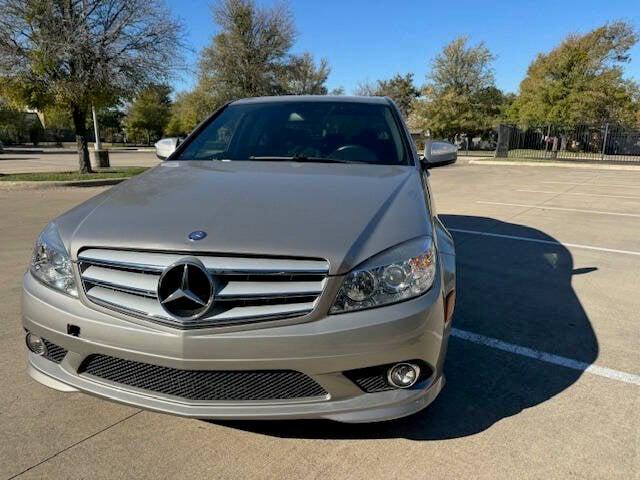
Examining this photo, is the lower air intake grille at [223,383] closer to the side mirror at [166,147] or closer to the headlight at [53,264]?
the headlight at [53,264]

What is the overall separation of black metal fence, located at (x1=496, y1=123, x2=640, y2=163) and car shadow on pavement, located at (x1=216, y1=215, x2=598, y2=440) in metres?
25.3

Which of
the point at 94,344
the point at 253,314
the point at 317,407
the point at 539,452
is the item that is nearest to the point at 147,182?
the point at 94,344

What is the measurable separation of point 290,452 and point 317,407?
1.33 ft

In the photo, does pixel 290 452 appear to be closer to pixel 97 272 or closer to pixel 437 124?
pixel 97 272

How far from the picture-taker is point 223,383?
1.98m

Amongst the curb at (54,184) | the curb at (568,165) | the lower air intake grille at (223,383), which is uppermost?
the lower air intake grille at (223,383)

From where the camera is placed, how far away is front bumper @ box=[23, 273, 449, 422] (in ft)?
6.17

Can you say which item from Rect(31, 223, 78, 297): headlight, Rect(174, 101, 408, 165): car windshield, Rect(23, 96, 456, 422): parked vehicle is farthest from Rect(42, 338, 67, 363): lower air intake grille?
Rect(174, 101, 408, 165): car windshield

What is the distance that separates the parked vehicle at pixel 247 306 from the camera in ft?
6.23

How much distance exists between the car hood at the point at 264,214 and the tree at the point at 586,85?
30016mm

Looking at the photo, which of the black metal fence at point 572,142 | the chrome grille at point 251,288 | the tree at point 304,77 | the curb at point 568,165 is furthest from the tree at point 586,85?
the chrome grille at point 251,288

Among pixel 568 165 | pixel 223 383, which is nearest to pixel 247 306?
pixel 223 383

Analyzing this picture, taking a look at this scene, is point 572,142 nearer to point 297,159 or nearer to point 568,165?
point 568,165

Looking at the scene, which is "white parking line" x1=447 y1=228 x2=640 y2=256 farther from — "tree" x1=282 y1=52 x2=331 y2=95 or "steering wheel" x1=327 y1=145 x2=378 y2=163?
"tree" x1=282 y1=52 x2=331 y2=95
